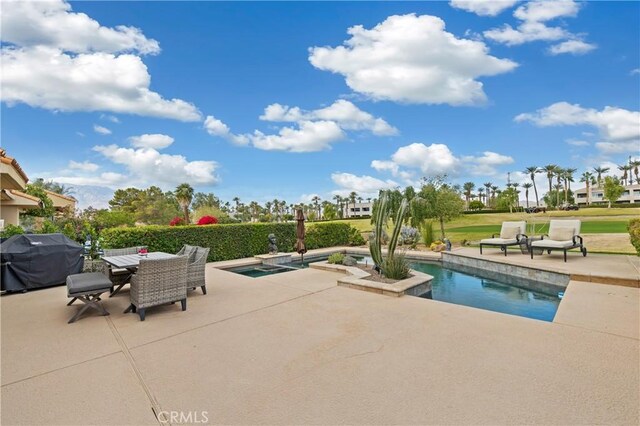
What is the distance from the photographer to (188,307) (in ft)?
15.4

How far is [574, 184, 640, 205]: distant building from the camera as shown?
52875 mm

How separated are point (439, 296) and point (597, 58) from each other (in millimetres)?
10821

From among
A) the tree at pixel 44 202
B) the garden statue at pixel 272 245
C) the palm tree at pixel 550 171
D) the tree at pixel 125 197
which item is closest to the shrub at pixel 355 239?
the garden statue at pixel 272 245

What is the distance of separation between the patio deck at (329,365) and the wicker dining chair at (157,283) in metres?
0.25

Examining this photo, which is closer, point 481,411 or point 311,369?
point 481,411

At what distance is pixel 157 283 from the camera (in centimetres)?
423

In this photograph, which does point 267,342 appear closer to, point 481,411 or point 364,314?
point 364,314

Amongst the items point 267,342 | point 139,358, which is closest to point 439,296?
point 267,342

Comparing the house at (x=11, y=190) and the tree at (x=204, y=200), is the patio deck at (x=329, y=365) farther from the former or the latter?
the tree at (x=204, y=200)

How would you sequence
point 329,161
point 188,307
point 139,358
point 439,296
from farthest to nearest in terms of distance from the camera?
point 329,161
point 439,296
point 188,307
point 139,358

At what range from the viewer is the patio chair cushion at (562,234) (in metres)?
7.90

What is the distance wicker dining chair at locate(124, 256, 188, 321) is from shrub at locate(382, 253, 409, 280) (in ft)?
12.1

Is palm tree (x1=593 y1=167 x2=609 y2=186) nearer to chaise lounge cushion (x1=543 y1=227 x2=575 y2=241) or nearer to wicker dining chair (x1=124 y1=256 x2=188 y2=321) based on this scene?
chaise lounge cushion (x1=543 y1=227 x2=575 y2=241)

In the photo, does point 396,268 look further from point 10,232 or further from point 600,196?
point 600,196
